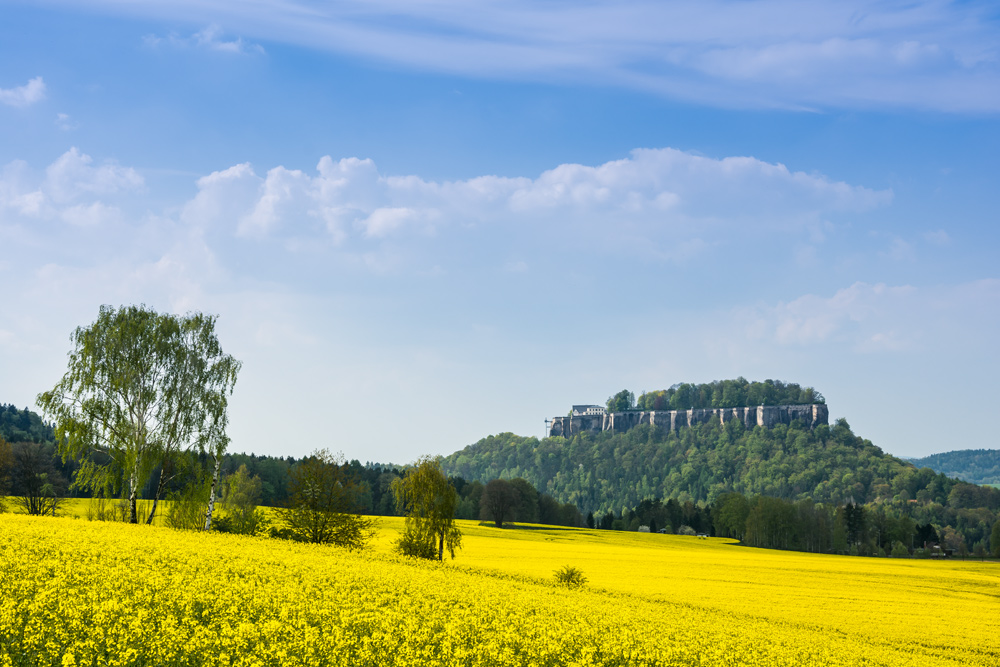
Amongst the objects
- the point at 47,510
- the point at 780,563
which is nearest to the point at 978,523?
the point at 780,563

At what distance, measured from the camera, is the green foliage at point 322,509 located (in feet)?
151

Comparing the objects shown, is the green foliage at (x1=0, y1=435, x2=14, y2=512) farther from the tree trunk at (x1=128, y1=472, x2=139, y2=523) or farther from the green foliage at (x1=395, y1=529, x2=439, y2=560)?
the green foliage at (x1=395, y1=529, x2=439, y2=560)

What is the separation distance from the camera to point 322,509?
46594 mm

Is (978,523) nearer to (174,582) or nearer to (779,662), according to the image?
(779,662)

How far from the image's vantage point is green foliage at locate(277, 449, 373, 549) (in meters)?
46.1

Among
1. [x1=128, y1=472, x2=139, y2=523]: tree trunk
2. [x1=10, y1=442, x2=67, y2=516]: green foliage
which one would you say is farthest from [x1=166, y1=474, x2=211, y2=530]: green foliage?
[x1=10, y1=442, x2=67, y2=516]: green foliage

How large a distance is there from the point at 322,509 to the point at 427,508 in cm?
781

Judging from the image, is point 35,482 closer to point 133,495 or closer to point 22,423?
point 133,495

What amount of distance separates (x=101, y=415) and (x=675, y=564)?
49.0 metres

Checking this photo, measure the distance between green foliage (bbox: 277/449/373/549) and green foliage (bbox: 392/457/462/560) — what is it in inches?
162

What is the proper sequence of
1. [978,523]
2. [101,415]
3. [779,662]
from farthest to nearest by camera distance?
[978,523], [101,415], [779,662]

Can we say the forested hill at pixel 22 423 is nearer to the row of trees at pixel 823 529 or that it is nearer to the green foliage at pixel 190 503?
the green foliage at pixel 190 503

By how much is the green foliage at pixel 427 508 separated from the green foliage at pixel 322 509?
4125 millimetres

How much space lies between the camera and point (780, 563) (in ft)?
253
